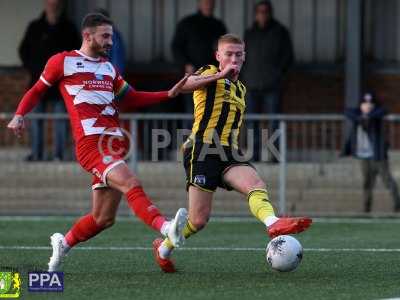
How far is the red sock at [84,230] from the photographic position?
33.4 feet

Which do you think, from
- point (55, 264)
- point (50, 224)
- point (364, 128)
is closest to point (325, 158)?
point (364, 128)

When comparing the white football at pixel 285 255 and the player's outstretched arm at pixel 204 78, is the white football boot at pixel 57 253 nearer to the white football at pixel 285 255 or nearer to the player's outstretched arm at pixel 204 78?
the player's outstretched arm at pixel 204 78

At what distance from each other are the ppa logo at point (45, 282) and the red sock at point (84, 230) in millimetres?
437

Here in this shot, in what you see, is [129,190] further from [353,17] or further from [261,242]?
[353,17]

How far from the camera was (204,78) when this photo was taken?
10.1m

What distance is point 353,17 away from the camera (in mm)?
18562

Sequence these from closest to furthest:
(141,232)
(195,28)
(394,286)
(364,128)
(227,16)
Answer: (394,286), (141,232), (364,128), (195,28), (227,16)

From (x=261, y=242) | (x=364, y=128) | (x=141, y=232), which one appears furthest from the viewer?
(x=364, y=128)

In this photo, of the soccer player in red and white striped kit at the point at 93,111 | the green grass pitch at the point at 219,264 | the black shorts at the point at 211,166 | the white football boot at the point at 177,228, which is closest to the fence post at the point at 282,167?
the green grass pitch at the point at 219,264

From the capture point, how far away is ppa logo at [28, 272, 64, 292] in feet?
30.3

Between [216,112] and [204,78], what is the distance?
14.3 inches

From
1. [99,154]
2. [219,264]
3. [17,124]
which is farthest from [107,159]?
[219,264]

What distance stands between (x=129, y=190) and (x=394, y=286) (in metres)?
1.95

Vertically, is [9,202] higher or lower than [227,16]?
lower
